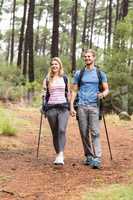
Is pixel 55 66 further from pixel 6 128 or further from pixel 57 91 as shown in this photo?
pixel 6 128

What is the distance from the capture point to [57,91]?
33.4 ft

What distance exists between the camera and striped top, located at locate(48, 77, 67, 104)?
1016 centimetres

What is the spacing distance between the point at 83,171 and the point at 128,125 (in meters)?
9.04

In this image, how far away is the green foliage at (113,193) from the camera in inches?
295

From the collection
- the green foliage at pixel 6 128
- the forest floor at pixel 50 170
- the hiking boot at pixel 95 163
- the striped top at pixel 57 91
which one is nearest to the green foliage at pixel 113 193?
the forest floor at pixel 50 170

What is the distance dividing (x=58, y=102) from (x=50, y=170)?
117cm

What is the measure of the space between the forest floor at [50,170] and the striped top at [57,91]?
110cm

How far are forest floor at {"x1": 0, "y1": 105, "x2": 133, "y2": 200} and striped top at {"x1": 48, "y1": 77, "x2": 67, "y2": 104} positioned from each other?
1103mm

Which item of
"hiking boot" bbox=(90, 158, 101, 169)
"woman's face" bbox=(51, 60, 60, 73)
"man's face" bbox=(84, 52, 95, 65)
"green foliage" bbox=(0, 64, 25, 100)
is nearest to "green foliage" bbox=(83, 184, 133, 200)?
"hiking boot" bbox=(90, 158, 101, 169)

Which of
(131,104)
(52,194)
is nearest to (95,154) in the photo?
(52,194)

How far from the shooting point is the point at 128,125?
18656mm

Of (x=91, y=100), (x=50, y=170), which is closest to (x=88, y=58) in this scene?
(x=91, y=100)

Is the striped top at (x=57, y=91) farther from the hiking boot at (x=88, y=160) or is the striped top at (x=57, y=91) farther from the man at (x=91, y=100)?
the hiking boot at (x=88, y=160)

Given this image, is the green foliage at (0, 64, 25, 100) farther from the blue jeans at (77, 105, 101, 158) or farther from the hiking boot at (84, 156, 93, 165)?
the blue jeans at (77, 105, 101, 158)
